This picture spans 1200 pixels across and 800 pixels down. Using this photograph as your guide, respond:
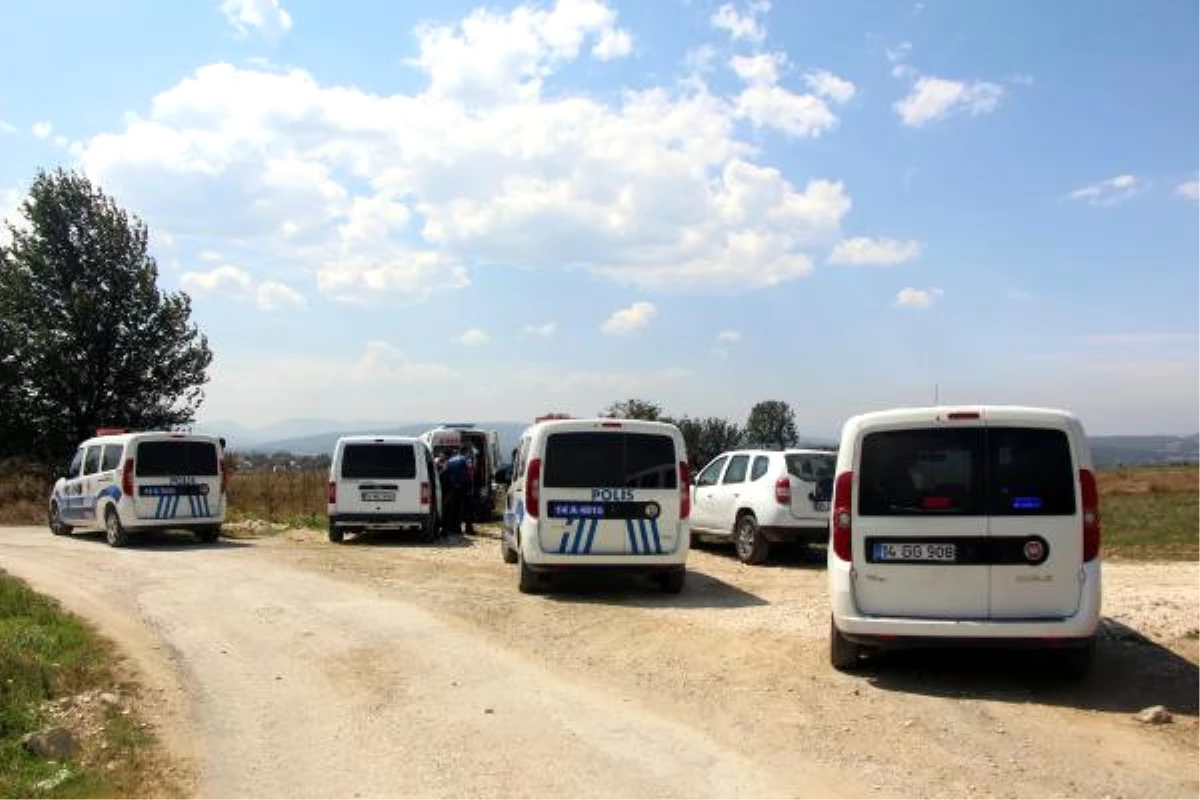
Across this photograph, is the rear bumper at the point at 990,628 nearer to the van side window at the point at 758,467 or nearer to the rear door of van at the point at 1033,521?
the rear door of van at the point at 1033,521

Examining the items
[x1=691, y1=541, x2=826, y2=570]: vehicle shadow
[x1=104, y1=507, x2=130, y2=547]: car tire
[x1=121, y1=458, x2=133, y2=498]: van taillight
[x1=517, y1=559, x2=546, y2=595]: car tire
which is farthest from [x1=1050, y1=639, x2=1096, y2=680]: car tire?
[x1=104, y1=507, x2=130, y2=547]: car tire

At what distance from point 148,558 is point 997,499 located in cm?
1345

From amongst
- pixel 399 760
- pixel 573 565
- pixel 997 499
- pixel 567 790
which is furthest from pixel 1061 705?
pixel 573 565

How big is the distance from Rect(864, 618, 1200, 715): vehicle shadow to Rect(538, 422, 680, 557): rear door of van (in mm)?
4009

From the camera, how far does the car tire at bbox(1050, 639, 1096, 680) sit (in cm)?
741

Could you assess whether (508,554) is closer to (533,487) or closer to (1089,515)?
(533,487)

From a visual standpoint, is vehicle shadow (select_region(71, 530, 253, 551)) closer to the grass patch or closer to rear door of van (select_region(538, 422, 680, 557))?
the grass patch

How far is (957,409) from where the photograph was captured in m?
7.66

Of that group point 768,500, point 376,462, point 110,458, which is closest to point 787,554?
point 768,500

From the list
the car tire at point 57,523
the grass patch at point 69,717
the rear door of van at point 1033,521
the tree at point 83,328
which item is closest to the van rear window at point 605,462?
the grass patch at point 69,717

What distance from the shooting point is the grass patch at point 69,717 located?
575 cm

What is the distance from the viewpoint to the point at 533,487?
39.4 feet

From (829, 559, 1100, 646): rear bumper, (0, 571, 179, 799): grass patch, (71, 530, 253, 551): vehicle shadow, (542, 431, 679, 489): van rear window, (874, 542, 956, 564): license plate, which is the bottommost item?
(71, 530, 253, 551): vehicle shadow

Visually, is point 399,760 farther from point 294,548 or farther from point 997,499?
point 294,548
